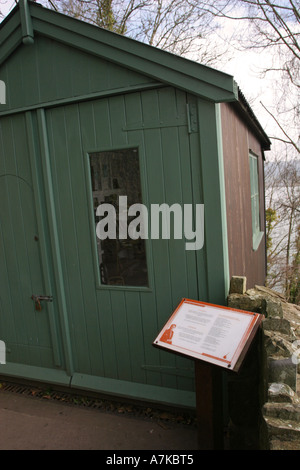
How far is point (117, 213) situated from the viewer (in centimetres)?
332

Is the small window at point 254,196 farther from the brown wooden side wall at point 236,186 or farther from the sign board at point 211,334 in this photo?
the sign board at point 211,334

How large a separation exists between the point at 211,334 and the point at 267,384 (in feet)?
1.46

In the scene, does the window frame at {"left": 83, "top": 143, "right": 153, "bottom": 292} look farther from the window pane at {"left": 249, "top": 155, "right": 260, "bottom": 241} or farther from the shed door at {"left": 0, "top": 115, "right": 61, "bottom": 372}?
the window pane at {"left": 249, "top": 155, "right": 260, "bottom": 241}

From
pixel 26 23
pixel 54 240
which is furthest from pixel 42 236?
pixel 26 23

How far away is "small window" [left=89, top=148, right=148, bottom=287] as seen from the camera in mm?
3209

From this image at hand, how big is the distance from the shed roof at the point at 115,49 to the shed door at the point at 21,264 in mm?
787

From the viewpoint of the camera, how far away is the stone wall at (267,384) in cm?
180

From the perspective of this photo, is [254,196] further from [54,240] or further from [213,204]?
[54,240]

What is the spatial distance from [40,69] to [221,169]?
198cm

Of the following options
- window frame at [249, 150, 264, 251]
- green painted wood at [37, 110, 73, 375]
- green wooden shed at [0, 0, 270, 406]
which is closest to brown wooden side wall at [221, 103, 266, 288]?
green wooden shed at [0, 0, 270, 406]

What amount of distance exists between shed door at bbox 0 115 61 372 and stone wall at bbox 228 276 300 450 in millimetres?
1904

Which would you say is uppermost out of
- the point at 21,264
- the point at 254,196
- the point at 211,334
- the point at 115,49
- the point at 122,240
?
the point at 115,49

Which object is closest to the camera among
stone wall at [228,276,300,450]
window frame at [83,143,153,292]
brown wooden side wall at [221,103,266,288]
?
stone wall at [228,276,300,450]

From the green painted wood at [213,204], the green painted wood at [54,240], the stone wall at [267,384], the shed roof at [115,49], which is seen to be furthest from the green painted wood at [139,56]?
the stone wall at [267,384]
